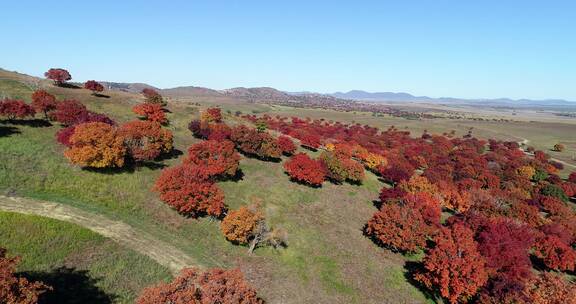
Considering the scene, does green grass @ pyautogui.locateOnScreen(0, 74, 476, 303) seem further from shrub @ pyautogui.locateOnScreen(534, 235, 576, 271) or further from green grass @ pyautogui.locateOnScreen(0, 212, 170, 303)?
shrub @ pyautogui.locateOnScreen(534, 235, 576, 271)

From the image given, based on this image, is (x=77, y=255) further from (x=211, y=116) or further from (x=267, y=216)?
(x=211, y=116)

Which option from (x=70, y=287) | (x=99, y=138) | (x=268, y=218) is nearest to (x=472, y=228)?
(x=268, y=218)

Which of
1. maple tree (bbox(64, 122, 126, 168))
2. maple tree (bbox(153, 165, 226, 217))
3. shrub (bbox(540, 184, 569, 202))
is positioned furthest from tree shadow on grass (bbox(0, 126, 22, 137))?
shrub (bbox(540, 184, 569, 202))

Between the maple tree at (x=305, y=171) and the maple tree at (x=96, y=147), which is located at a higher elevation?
the maple tree at (x=96, y=147)

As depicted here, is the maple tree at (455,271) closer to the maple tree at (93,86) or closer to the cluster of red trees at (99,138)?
the cluster of red trees at (99,138)

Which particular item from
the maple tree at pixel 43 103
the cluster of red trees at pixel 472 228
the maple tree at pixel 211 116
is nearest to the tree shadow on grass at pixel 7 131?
the maple tree at pixel 43 103
